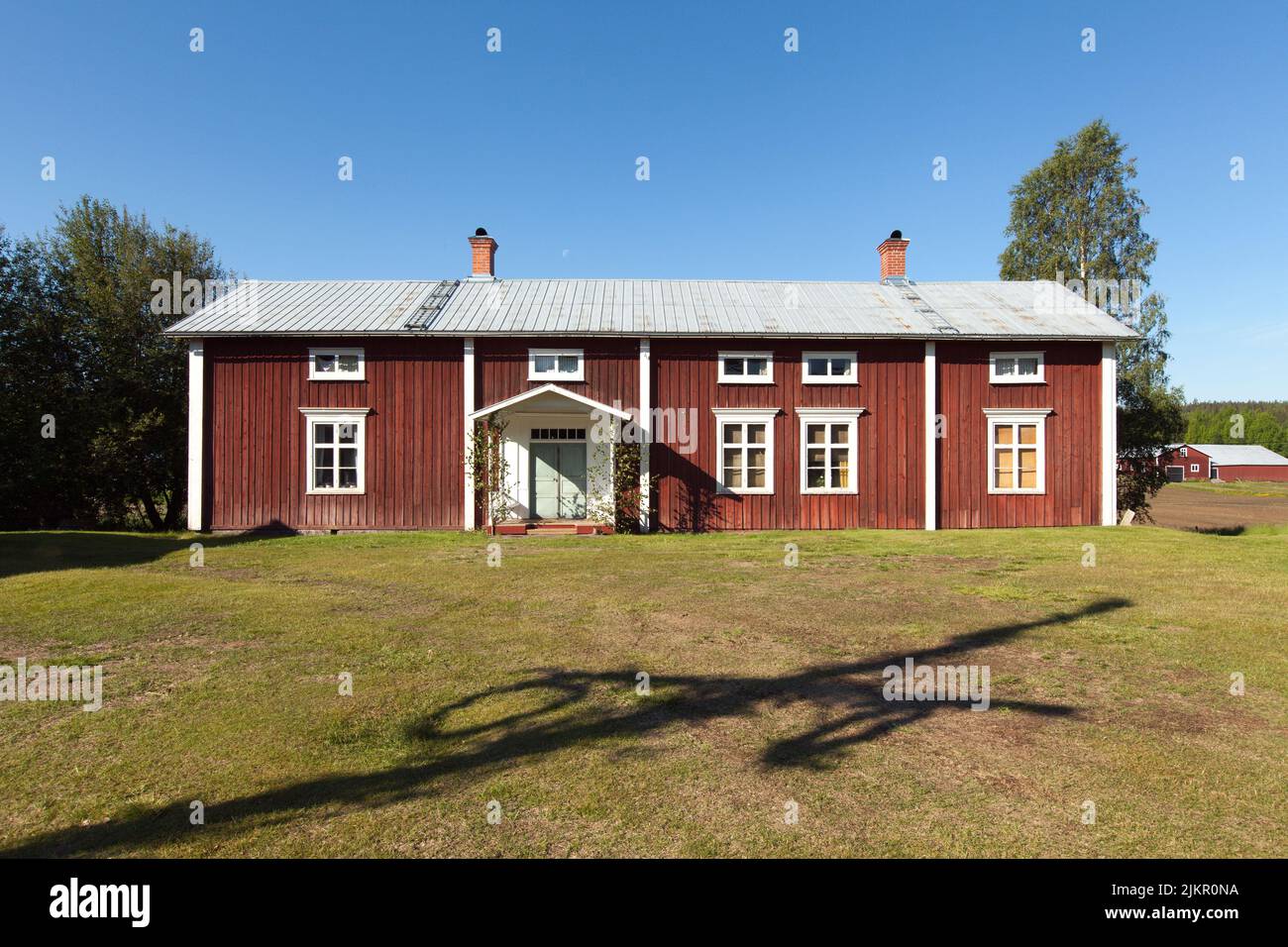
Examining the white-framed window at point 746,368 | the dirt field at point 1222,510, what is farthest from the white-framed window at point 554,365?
the dirt field at point 1222,510

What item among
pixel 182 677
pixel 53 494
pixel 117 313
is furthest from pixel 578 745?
pixel 117 313

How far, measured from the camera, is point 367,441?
18875mm

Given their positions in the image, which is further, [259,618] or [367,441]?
[367,441]

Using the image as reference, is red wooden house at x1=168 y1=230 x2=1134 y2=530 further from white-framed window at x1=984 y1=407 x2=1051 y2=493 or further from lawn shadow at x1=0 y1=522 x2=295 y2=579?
lawn shadow at x1=0 y1=522 x2=295 y2=579

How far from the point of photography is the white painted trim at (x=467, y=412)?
61.3 ft

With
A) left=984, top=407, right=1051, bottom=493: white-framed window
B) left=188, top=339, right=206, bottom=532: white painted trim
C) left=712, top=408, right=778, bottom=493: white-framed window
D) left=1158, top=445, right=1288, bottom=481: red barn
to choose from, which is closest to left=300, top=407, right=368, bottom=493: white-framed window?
left=188, top=339, right=206, bottom=532: white painted trim

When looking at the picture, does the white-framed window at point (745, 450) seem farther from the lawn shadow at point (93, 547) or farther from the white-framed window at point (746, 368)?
the lawn shadow at point (93, 547)

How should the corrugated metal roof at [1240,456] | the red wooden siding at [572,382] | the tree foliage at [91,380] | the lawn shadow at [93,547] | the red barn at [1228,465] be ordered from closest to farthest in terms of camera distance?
the lawn shadow at [93,547]
the red wooden siding at [572,382]
the tree foliage at [91,380]
the red barn at [1228,465]
the corrugated metal roof at [1240,456]

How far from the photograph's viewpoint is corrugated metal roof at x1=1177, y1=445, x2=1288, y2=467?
7419 centimetres

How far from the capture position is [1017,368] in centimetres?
1991

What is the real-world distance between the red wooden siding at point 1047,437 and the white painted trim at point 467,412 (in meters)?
13.6

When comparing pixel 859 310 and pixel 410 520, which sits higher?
pixel 859 310

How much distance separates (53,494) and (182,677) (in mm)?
24007

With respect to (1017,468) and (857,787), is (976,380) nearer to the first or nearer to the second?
(1017,468)
